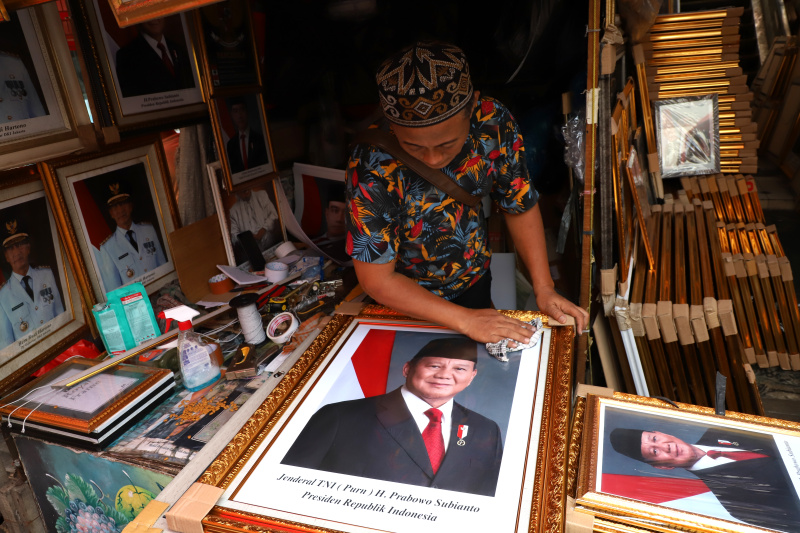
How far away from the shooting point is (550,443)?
95cm

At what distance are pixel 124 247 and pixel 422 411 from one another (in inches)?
53.5

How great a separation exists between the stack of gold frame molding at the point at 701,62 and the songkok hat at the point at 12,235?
3694 mm

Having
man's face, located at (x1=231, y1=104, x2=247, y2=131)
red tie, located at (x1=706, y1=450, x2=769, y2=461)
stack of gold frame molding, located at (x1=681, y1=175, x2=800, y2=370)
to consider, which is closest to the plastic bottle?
man's face, located at (x1=231, y1=104, x2=247, y2=131)

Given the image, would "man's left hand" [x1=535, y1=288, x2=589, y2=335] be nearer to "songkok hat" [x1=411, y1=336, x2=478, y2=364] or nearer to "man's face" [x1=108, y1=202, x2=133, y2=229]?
"songkok hat" [x1=411, y1=336, x2=478, y2=364]

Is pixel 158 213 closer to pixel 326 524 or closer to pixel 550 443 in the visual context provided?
pixel 326 524

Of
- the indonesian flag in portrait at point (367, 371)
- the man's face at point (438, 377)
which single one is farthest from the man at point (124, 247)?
the man's face at point (438, 377)

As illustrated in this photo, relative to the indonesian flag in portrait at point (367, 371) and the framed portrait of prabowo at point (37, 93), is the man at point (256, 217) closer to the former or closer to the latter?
the framed portrait of prabowo at point (37, 93)

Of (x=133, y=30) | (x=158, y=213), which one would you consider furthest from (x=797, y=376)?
(x=133, y=30)

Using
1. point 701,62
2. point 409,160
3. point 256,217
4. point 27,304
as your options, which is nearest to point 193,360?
point 27,304

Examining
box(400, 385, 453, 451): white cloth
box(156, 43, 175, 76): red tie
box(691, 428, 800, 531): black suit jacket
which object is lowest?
box(691, 428, 800, 531): black suit jacket

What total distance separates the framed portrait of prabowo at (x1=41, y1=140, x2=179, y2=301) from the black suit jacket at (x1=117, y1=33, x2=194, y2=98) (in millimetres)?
209

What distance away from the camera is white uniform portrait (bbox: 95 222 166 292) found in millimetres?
1712

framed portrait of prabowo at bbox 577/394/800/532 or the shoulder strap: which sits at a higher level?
the shoulder strap

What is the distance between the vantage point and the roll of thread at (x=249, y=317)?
5.41ft
